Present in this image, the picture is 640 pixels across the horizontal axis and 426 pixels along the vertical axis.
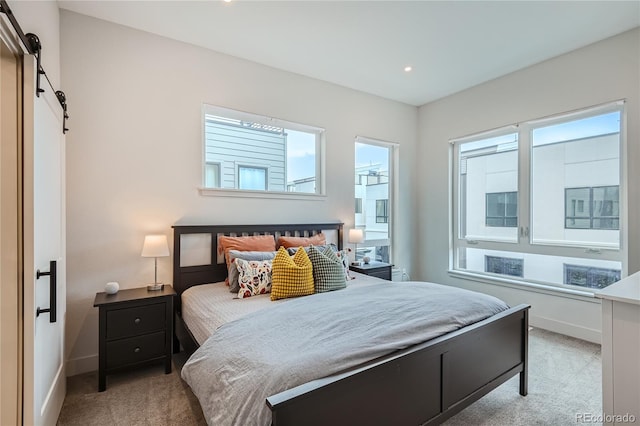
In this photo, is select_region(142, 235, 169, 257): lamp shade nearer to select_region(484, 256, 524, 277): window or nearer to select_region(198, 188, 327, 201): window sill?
select_region(198, 188, 327, 201): window sill

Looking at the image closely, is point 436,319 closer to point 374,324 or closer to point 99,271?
point 374,324

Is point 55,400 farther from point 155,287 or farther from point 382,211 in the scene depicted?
point 382,211

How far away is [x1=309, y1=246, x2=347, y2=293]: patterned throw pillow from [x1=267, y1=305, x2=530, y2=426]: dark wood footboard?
1.10 meters

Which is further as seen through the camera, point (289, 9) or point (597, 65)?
point (597, 65)

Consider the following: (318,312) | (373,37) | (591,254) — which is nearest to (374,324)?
(318,312)

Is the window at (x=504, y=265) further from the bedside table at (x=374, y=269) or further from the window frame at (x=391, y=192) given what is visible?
the bedside table at (x=374, y=269)

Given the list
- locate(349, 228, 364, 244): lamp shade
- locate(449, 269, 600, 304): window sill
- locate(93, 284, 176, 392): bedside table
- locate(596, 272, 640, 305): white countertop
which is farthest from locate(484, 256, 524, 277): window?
locate(93, 284, 176, 392): bedside table

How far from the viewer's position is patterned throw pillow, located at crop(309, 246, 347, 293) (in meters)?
2.65

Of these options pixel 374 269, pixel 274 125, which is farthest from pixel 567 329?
pixel 274 125

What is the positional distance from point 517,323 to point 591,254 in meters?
1.78

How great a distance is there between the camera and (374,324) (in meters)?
1.75

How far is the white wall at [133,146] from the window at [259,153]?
153 mm

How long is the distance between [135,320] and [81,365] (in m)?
0.73

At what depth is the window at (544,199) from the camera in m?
3.20
